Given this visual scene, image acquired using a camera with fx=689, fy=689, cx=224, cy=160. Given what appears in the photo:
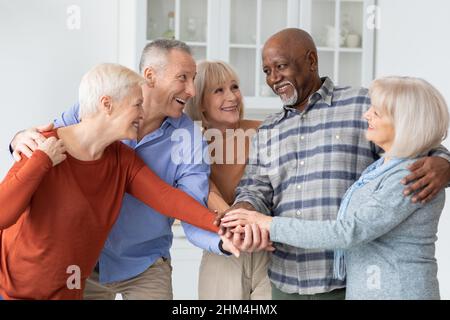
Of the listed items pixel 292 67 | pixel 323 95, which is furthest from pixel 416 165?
pixel 292 67

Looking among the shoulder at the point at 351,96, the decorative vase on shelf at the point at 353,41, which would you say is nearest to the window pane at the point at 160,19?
the decorative vase on shelf at the point at 353,41

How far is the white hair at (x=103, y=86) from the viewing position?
181 cm

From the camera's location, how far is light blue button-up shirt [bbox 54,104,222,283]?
2004 mm

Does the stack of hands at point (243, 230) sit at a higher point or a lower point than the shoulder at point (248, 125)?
lower

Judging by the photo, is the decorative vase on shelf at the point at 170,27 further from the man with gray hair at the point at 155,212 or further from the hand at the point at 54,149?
the hand at the point at 54,149

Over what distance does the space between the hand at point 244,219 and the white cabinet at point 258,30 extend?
1.90 metres

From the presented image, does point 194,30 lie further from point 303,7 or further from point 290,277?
point 290,277

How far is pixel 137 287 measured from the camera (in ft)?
6.64

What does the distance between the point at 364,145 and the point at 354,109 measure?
0.10 metres

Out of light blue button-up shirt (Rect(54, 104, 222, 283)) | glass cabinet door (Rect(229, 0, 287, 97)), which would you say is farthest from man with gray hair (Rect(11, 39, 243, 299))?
glass cabinet door (Rect(229, 0, 287, 97))

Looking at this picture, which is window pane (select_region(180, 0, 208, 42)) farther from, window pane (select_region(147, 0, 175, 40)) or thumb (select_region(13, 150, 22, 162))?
thumb (select_region(13, 150, 22, 162))
